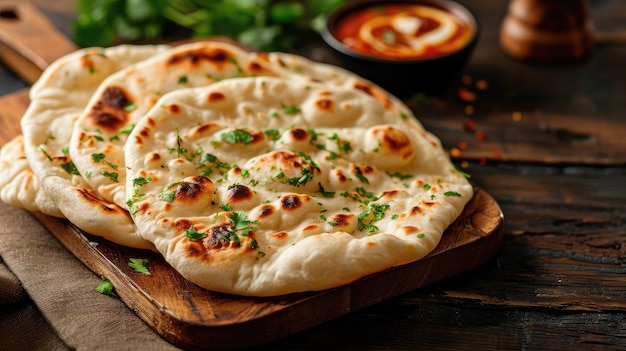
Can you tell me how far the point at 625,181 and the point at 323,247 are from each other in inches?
73.8

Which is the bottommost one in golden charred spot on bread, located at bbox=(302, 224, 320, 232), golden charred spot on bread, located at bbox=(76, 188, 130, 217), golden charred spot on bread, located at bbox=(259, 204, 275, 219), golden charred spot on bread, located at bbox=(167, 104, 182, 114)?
golden charred spot on bread, located at bbox=(302, 224, 320, 232)

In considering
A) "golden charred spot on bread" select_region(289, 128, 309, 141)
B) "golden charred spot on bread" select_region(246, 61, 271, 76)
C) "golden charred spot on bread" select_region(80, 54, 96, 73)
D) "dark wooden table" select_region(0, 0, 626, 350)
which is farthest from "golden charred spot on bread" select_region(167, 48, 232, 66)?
"dark wooden table" select_region(0, 0, 626, 350)

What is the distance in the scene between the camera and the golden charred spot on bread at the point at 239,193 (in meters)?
A: 2.99

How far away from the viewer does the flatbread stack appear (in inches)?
110

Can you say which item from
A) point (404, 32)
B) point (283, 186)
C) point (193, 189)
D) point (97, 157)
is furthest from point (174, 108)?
point (404, 32)

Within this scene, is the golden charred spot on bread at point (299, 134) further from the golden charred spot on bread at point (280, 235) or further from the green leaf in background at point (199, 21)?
the green leaf in background at point (199, 21)

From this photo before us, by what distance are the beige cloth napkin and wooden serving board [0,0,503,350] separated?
50 millimetres

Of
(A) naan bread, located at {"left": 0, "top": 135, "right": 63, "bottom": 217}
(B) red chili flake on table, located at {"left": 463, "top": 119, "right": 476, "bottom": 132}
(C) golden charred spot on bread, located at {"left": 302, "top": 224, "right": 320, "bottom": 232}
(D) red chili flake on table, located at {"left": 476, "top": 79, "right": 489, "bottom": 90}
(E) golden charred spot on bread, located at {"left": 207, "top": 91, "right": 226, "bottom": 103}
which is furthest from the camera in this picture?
(D) red chili flake on table, located at {"left": 476, "top": 79, "right": 489, "bottom": 90}

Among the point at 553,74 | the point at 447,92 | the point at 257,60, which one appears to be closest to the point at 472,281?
the point at 257,60

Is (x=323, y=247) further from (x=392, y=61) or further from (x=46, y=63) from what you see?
(x=46, y=63)

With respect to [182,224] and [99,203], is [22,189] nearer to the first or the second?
[99,203]

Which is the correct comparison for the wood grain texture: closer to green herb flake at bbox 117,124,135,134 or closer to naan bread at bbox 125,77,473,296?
naan bread at bbox 125,77,473,296

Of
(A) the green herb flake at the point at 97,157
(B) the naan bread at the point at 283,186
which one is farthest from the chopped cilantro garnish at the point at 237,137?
(A) the green herb flake at the point at 97,157

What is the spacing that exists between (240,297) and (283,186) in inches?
21.1
